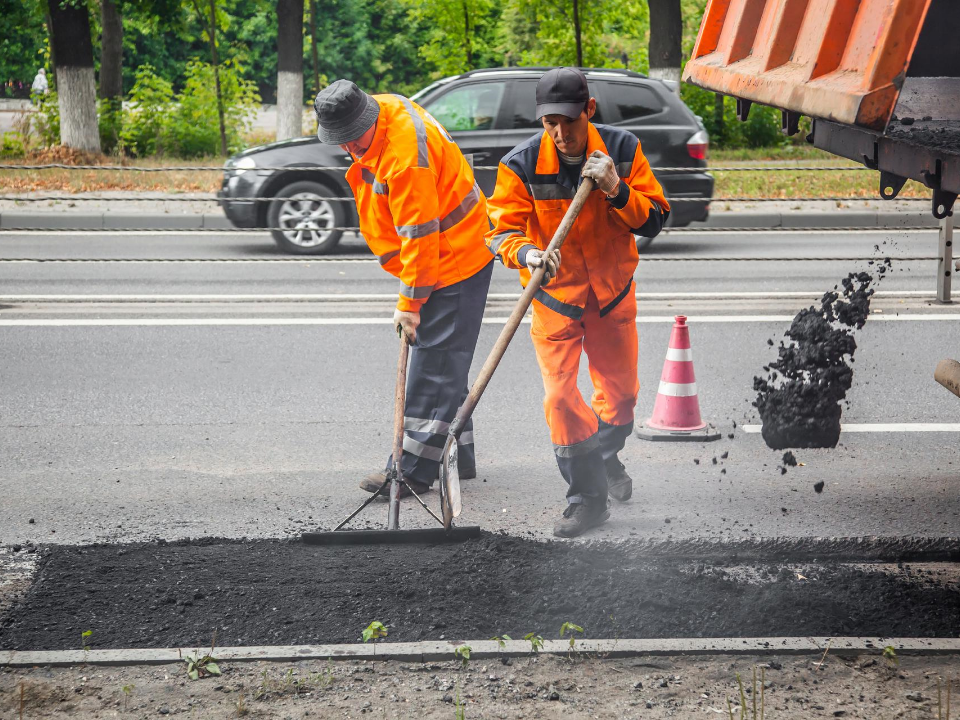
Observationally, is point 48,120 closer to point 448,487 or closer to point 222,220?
point 222,220

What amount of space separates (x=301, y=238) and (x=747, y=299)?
180 inches

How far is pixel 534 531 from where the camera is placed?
4695 millimetres

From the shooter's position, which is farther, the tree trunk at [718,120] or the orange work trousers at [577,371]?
the tree trunk at [718,120]

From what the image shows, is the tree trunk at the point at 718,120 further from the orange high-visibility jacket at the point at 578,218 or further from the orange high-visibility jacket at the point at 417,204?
the orange high-visibility jacket at the point at 578,218

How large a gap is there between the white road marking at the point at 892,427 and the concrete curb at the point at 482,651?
2578 millimetres

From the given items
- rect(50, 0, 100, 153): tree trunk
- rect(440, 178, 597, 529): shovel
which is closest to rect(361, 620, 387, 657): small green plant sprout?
rect(440, 178, 597, 529): shovel

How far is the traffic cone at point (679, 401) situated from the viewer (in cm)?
590

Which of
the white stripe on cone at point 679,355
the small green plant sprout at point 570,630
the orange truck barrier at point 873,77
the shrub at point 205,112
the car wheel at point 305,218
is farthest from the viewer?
the shrub at point 205,112

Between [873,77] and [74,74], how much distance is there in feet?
56.2

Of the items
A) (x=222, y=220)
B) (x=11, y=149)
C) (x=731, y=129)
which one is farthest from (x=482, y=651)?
(x=731, y=129)

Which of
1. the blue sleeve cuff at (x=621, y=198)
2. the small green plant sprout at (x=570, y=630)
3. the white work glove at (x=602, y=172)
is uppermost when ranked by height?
the white work glove at (x=602, y=172)

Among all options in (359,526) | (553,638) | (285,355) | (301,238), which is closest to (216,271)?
(301,238)

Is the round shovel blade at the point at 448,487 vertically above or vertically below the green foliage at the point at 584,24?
below

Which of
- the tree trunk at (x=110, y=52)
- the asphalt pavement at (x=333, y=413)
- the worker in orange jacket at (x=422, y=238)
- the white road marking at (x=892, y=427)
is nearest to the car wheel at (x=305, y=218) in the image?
the asphalt pavement at (x=333, y=413)
